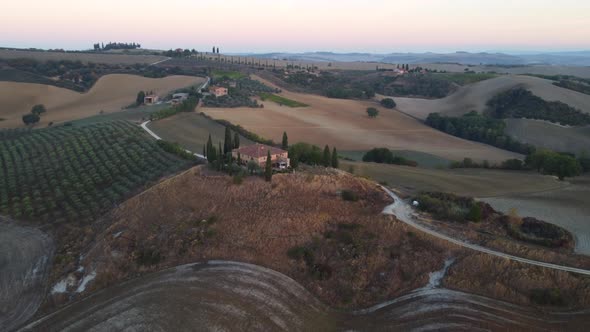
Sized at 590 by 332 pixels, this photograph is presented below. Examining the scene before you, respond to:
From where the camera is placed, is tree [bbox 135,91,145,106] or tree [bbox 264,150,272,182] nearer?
tree [bbox 264,150,272,182]

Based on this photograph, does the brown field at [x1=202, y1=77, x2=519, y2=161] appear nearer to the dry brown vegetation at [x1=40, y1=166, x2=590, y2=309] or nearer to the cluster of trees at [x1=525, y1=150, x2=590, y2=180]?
the cluster of trees at [x1=525, y1=150, x2=590, y2=180]

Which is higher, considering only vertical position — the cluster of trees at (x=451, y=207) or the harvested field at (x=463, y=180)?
the cluster of trees at (x=451, y=207)

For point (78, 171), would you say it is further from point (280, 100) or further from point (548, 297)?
point (280, 100)

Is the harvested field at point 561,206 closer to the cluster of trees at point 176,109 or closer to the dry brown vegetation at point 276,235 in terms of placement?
the dry brown vegetation at point 276,235

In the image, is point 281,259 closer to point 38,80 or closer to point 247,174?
point 247,174

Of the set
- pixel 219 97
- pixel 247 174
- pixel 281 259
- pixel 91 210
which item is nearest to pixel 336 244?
pixel 281 259

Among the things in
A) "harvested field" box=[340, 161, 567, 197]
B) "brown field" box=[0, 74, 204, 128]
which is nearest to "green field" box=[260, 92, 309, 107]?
"brown field" box=[0, 74, 204, 128]

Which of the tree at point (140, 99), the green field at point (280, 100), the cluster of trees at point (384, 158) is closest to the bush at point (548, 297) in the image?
the cluster of trees at point (384, 158)

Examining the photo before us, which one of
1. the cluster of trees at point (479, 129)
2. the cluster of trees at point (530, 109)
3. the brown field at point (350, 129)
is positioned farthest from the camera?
the cluster of trees at point (530, 109)
